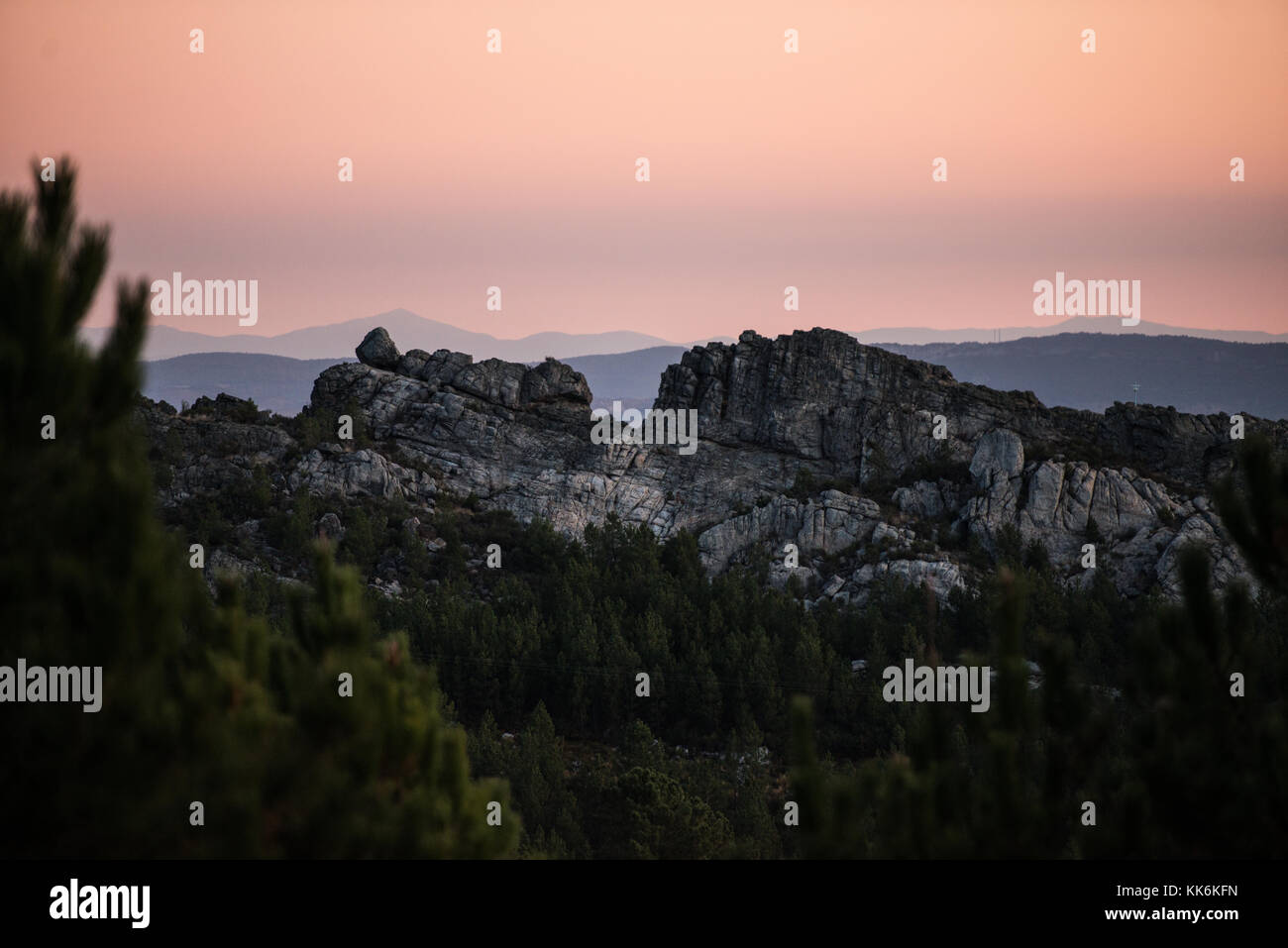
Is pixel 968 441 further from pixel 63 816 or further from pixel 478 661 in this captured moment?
pixel 63 816

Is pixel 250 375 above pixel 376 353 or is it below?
above

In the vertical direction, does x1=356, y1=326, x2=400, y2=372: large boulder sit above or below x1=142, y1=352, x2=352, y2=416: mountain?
below

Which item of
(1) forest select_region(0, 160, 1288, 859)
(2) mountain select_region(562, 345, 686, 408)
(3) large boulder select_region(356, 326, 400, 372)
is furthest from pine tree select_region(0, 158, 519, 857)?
(2) mountain select_region(562, 345, 686, 408)

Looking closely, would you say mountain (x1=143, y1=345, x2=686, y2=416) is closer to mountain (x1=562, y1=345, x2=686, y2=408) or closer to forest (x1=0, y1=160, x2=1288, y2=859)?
mountain (x1=562, y1=345, x2=686, y2=408)

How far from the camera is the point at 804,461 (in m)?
62.0

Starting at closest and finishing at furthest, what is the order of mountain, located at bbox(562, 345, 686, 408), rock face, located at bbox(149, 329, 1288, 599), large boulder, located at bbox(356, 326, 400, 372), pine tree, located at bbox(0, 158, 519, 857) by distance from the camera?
pine tree, located at bbox(0, 158, 519, 857) < rock face, located at bbox(149, 329, 1288, 599) < large boulder, located at bbox(356, 326, 400, 372) < mountain, located at bbox(562, 345, 686, 408)

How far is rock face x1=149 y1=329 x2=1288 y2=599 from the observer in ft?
165

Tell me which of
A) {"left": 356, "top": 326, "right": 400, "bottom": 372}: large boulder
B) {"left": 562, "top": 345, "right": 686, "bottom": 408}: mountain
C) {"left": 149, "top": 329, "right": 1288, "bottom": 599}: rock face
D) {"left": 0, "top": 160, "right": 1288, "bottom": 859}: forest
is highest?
{"left": 562, "top": 345, "right": 686, "bottom": 408}: mountain

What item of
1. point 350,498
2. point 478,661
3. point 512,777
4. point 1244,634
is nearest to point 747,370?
point 350,498

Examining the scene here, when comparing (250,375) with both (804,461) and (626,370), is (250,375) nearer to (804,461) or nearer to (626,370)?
(626,370)

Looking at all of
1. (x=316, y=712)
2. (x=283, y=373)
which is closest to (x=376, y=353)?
(x=316, y=712)

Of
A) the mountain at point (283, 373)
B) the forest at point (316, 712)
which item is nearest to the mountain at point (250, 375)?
the mountain at point (283, 373)

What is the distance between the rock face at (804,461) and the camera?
50375mm
